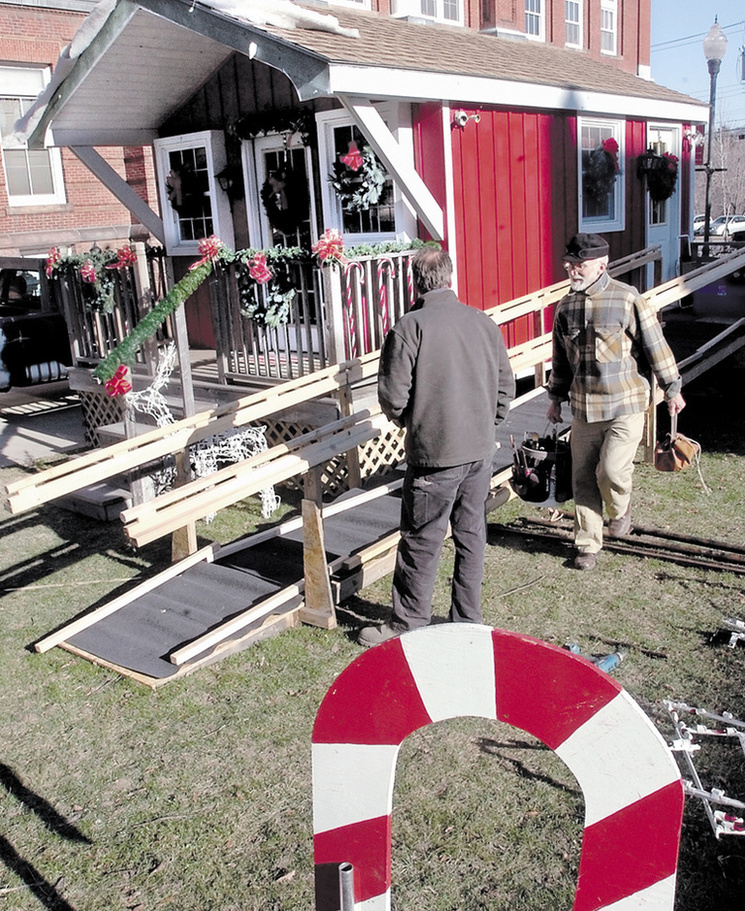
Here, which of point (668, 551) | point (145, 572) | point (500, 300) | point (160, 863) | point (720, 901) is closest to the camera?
point (720, 901)

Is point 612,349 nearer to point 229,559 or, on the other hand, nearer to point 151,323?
point 229,559

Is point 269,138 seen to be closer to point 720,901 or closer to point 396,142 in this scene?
point 396,142

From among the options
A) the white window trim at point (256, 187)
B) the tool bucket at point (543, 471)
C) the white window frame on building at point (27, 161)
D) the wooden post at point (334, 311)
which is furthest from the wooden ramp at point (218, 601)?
the white window frame on building at point (27, 161)

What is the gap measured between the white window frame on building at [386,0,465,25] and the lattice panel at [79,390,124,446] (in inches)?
242

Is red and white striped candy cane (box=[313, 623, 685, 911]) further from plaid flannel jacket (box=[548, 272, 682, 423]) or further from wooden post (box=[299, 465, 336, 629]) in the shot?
plaid flannel jacket (box=[548, 272, 682, 423])

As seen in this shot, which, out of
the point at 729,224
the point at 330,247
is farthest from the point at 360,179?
the point at 729,224

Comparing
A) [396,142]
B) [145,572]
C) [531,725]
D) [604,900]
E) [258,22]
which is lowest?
[145,572]

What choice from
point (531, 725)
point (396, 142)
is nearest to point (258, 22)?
point (396, 142)

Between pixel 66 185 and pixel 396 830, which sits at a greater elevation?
pixel 66 185

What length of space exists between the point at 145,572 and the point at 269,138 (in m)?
5.62

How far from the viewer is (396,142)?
790 centimetres

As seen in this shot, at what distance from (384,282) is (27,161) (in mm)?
14667

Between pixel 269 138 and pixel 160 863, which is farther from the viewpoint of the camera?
pixel 269 138

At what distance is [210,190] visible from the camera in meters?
10.4
